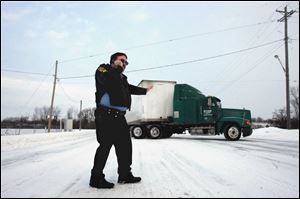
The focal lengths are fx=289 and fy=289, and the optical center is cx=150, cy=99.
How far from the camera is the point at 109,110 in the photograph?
11.3ft

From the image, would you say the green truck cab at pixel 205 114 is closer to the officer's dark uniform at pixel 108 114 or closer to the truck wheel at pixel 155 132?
the truck wheel at pixel 155 132

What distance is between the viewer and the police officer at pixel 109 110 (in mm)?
3385

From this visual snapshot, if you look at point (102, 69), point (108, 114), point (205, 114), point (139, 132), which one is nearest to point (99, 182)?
point (108, 114)

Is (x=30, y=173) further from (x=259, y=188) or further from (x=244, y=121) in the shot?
(x=244, y=121)

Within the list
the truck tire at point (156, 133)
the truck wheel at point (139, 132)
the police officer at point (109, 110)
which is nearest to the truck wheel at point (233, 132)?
the truck tire at point (156, 133)

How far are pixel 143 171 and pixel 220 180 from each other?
138 cm


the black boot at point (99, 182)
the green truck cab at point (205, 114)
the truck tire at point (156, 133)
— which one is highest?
the green truck cab at point (205, 114)

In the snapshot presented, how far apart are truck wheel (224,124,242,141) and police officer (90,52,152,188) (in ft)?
43.1

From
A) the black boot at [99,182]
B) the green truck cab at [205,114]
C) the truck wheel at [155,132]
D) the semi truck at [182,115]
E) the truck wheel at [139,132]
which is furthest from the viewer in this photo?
the truck wheel at [139,132]

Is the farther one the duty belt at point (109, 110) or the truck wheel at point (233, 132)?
the truck wheel at point (233, 132)

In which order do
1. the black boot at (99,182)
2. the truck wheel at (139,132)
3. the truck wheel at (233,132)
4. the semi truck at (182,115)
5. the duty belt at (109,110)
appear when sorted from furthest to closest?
the truck wheel at (139,132)
the semi truck at (182,115)
the truck wheel at (233,132)
the duty belt at (109,110)
the black boot at (99,182)

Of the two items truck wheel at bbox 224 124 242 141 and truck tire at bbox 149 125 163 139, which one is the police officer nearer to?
truck wheel at bbox 224 124 242 141

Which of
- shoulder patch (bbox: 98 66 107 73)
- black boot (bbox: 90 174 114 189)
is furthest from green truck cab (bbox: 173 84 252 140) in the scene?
shoulder patch (bbox: 98 66 107 73)

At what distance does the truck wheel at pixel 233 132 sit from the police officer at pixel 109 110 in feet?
43.1
